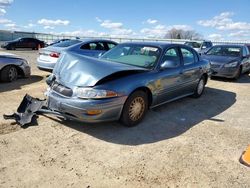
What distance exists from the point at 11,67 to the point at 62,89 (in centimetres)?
458

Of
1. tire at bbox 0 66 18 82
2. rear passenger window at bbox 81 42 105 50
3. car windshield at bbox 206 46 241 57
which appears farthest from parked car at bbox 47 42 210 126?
car windshield at bbox 206 46 241 57

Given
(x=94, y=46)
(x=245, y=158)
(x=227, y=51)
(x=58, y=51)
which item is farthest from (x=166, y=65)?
(x=227, y=51)

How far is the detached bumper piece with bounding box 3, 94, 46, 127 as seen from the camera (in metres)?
4.73

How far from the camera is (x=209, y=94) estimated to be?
788cm

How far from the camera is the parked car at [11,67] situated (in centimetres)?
807

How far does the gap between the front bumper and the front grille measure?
2.8 inches

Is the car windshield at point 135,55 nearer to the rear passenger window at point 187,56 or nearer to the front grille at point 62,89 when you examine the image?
the rear passenger window at point 187,56

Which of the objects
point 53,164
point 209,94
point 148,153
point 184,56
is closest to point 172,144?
point 148,153

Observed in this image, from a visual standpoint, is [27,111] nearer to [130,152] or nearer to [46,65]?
[130,152]

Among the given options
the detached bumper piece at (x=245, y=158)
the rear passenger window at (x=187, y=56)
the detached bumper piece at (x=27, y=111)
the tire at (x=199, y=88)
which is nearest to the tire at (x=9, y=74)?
the detached bumper piece at (x=27, y=111)

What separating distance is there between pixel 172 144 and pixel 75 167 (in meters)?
1.62

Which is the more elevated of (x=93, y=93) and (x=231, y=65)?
(x=231, y=65)

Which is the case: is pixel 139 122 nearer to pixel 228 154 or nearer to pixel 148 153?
pixel 148 153

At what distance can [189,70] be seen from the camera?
20.9 feet
